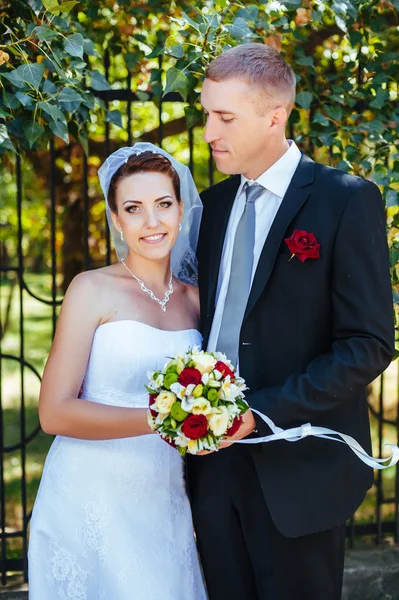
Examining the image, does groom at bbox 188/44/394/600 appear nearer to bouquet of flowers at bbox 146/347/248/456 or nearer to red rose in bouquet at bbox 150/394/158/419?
bouquet of flowers at bbox 146/347/248/456

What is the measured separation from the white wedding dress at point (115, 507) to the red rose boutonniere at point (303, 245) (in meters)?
0.59

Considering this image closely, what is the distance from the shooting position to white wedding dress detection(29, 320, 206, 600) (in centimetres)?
280

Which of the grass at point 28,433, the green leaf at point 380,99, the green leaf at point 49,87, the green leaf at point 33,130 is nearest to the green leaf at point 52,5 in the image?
the green leaf at point 49,87

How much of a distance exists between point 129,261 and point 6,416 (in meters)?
5.01

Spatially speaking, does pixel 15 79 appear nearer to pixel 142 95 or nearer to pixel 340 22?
pixel 142 95

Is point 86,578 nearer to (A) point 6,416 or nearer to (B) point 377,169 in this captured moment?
(B) point 377,169

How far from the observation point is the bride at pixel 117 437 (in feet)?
9.11

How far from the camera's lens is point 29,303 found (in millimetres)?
17422

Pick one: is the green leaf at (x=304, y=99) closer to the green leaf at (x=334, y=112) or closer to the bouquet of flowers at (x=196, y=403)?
the green leaf at (x=334, y=112)

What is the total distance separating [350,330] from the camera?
2.58 meters

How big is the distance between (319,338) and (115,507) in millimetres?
916

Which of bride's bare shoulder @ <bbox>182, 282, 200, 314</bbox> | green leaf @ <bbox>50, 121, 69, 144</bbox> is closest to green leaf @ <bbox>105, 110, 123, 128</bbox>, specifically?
green leaf @ <bbox>50, 121, 69, 144</bbox>

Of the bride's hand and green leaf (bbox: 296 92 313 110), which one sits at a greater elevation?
green leaf (bbox: 296 92 313 110)

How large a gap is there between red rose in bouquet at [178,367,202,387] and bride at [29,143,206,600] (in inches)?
14.1
